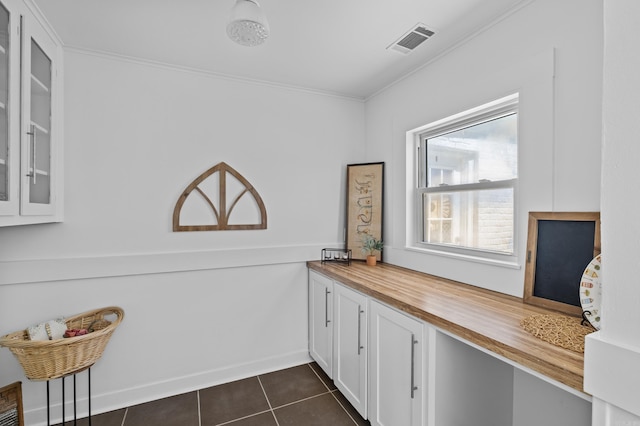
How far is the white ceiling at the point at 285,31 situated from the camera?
1.63 meters

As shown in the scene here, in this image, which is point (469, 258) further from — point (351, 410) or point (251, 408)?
point (251, 408)

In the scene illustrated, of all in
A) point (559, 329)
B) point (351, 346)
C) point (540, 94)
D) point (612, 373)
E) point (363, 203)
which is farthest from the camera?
point (363, 203)

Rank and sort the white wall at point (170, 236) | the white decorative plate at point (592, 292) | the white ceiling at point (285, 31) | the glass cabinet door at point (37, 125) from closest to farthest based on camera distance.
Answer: the white decorative plate at point (592, 292)
the glass cabinet door at point (37, 125)
the white ceiling at point (285, 31)
the white wall at point (170, 236)

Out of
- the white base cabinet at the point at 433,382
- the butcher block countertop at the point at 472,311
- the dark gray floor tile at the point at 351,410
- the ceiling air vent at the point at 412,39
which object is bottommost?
the dark gray floor tile at the point at 351,410

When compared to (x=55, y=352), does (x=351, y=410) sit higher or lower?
lower

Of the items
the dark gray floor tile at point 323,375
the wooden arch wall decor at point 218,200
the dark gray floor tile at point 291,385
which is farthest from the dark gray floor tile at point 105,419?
the dark gray floor tile at point 323,375

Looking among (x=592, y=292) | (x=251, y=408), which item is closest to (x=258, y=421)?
(x=251, y=408)

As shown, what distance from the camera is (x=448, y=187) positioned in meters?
2.16

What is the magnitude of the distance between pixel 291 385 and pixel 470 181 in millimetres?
1981

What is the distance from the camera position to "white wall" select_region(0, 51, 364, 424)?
6.61ft

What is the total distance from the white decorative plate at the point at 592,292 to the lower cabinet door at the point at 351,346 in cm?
102

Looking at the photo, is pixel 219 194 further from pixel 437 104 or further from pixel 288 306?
pixel 437 104

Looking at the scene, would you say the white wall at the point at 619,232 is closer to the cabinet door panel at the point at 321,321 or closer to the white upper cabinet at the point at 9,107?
the cabinet door panel at the point at 321,321

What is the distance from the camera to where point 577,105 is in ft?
4.49
